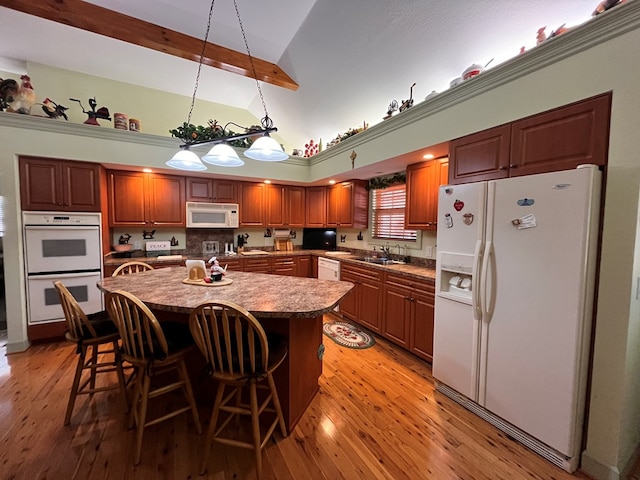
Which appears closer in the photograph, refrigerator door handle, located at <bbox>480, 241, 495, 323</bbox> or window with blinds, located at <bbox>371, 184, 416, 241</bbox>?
refrigerator door handle, located at <bbox>480, 241, 495, 323</bbox>

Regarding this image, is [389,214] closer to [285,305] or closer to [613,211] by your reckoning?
[613,211]

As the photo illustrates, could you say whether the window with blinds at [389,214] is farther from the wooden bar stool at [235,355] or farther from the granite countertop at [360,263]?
the wooden bar stool at [235,355]

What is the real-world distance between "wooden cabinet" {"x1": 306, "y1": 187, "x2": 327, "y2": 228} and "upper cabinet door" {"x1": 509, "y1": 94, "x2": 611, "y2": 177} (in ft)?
10.9

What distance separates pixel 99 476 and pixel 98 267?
8.43 ft

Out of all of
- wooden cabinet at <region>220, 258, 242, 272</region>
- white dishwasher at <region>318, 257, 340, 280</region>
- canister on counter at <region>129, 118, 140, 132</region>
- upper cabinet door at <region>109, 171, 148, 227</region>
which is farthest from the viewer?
wooden cabinet at <region>220, 258, 242, 272</region>

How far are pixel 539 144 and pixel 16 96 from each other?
5.06 m

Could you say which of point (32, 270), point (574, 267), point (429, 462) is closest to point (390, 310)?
point (429, 462)

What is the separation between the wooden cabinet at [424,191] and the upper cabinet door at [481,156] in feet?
1.81

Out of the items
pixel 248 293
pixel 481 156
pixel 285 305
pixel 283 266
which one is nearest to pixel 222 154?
pixel 248 293

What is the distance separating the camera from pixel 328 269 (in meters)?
4.29

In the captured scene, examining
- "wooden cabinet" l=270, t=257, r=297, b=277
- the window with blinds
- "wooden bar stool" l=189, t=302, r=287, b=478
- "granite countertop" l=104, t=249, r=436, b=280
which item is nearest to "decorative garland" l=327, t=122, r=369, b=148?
the window with blinds

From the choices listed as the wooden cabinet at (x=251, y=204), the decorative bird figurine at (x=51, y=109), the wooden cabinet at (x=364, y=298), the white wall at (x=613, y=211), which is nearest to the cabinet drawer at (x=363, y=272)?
the wooden cabinet at (x=364, y=298)

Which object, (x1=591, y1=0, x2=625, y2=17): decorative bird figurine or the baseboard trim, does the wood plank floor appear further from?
(x1=591, y1=0, x2=625, y2=17): decorative bird figurine

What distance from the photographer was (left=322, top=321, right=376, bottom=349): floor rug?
3.19 meters
